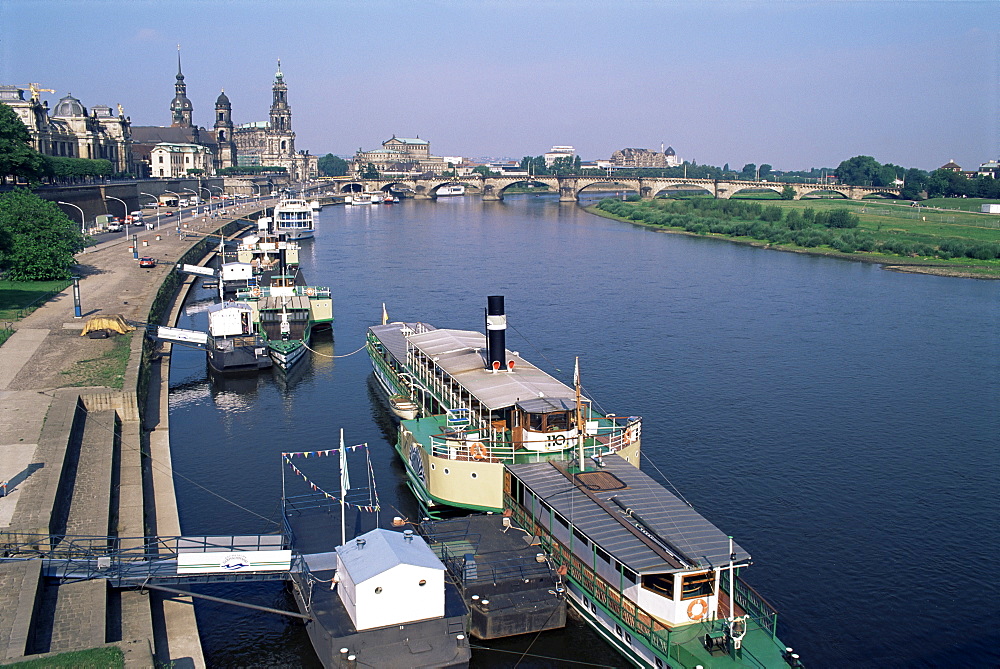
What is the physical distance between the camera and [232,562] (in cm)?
1897

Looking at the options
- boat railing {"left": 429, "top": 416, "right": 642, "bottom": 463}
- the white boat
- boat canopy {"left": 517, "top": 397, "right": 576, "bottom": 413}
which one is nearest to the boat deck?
boat railing {"left": 429, "top": 416, "right": 642, "bottom": 463}

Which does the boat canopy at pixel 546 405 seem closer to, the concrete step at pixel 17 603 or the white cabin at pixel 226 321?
the concrete step at pixel 17 603

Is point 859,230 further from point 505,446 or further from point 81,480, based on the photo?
point 81,480

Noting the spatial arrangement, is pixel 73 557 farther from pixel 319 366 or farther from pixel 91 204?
pixel 91 204

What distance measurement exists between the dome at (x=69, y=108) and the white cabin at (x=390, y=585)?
129 m

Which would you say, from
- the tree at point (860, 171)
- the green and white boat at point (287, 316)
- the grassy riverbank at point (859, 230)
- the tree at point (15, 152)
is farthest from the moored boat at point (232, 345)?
the tree at point (860, 171)

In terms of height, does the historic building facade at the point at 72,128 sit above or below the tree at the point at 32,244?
above

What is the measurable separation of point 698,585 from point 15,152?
2857 inches

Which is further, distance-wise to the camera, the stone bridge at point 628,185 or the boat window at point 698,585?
the stone bridge at point 628,185

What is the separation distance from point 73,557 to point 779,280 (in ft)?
202

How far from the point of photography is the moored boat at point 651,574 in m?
17.2

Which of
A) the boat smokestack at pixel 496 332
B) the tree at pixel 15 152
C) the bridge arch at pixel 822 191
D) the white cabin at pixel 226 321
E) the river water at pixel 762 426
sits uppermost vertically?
the tree at pixel 15 152

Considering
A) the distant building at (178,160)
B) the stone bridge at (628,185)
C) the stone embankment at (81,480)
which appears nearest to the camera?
the stone embankment at (81,480)

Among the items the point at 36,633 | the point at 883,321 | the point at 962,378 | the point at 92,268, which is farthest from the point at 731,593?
the point at 92,268
